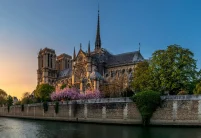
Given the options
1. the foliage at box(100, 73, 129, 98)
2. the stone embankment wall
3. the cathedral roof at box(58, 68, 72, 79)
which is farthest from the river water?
the cathedral roof at box(58, 68, 72, 79)

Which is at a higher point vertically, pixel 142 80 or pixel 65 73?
pixel 65 73

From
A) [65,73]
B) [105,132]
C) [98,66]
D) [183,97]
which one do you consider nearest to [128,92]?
[183,97]

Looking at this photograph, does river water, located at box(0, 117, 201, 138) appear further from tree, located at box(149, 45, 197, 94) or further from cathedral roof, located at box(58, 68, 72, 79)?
cathedral roof, located at box(58, 68, 72, 79)

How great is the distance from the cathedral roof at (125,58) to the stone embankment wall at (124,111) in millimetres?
36555

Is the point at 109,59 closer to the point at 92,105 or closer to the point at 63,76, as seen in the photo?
the point at 63,76

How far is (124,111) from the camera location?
31750 mm

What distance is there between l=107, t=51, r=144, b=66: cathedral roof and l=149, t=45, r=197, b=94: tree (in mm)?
37004

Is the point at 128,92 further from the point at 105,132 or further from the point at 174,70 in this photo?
the point at 105,132

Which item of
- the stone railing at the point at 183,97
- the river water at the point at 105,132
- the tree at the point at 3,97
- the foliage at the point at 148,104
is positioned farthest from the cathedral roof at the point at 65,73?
the river water at the point at 105,132

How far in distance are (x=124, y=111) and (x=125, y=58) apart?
4645 cm

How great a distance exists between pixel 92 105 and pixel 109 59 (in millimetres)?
46965

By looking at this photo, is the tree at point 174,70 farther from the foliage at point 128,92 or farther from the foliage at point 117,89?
the foliage at point 117,89

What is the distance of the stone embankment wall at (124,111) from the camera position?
27312 mm

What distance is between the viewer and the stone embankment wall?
27.3 meters
